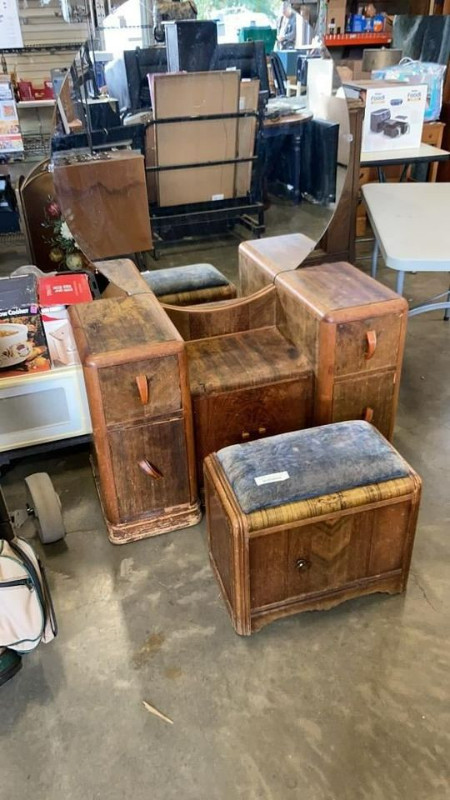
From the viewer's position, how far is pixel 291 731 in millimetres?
1473

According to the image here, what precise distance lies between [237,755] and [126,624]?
0.49 metres

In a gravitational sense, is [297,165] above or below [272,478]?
A: above

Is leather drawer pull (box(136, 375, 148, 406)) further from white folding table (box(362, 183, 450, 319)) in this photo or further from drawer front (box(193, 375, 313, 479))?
white folding table (box(362, 183, 450, 319))

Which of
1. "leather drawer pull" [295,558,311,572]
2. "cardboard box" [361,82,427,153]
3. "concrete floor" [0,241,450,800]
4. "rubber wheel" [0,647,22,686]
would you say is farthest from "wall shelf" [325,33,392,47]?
"rubber wheel" [0,647,22,686]

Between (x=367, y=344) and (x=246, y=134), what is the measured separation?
2.67 ft

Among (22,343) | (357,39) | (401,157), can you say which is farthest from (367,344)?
(357,39)

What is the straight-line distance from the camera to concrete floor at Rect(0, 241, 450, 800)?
1.39 meters

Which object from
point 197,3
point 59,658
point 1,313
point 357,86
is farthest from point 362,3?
point 59,658

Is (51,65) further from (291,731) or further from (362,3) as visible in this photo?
(362,3)

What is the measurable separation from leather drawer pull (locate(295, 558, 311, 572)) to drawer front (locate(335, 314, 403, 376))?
636mm

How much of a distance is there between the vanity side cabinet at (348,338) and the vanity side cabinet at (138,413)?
451 millimetres

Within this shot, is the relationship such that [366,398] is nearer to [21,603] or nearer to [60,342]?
[60,342]

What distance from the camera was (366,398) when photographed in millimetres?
2090

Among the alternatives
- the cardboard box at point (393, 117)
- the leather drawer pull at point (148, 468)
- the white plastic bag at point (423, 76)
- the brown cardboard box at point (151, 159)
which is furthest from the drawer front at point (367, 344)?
the white plastic bag at point (423, 76)
